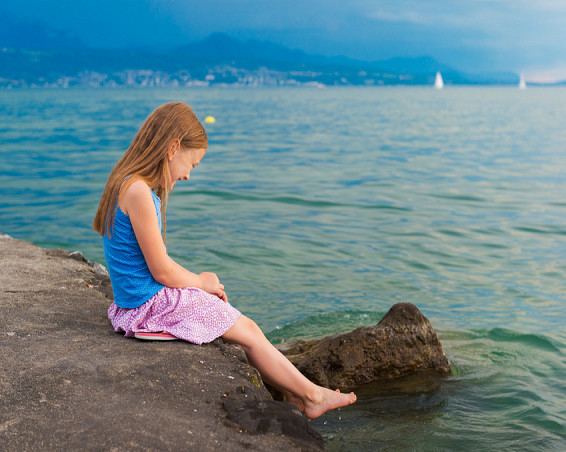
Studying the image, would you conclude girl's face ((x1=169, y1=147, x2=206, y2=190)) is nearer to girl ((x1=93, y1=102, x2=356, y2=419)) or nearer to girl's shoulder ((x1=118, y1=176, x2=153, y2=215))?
girl ((x1=93, y1=102, x2=356, y2=419))

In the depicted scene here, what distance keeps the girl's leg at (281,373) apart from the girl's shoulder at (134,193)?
909 millimetres

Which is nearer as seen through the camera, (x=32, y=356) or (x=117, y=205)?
(x=32, y=356)

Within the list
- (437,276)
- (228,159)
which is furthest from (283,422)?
(228,159)

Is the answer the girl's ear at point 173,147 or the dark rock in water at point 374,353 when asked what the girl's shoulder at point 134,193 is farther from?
the dark rock in water at point 374,353

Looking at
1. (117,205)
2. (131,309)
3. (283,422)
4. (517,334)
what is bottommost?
(517,334)

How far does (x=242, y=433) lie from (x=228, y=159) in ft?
61.8

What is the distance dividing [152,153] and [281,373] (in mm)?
1511

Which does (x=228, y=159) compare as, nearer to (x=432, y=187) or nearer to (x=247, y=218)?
(x=432, y=187)

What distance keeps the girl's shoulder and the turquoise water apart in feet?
6.36

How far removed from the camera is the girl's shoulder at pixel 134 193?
3.51 meters

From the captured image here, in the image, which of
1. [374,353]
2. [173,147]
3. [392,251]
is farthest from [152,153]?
[392,251]

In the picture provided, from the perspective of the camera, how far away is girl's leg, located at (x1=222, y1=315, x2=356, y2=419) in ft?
11.7

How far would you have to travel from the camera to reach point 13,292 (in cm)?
455

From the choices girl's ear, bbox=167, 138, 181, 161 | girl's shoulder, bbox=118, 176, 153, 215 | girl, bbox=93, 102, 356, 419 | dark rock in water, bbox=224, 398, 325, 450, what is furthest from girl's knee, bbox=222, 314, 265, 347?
girl's ear, bbox=167, 138, 181, 161
